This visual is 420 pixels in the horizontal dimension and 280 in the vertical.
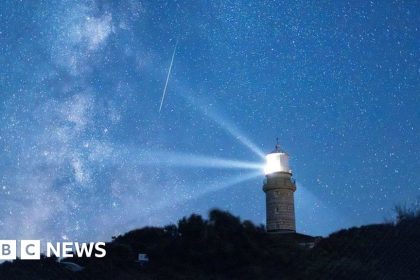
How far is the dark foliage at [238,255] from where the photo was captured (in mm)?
19438

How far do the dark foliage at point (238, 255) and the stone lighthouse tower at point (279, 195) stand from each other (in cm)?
1207

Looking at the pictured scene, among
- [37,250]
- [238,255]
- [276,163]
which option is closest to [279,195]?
[276,163]

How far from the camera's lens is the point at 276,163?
43.5 metres

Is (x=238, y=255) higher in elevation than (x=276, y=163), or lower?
lower

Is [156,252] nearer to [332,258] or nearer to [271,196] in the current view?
[332,258]

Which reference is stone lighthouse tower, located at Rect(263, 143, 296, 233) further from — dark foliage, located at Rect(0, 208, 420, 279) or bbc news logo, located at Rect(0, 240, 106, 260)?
bbc news logo, located at Rect(0, 240, 106, 260)

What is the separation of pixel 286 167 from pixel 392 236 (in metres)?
20.7

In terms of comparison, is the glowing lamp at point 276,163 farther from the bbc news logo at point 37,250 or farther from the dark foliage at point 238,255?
the bbc news logo at point 37,250

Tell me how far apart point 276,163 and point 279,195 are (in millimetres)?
2870

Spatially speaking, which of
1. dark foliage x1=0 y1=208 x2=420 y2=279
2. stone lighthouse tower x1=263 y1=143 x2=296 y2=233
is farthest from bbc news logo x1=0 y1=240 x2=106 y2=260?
stone lighthouse tower x1=263 y1=143 x2=296 y2=233

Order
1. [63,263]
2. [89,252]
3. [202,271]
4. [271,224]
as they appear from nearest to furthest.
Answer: [63,263] < [89,252] < [202,271] < [271,224]

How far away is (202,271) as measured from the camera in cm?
2430

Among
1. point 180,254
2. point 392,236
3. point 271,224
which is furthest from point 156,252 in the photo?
point 271,224

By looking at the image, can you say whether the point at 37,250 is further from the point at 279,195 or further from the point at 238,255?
the point at 279,195
